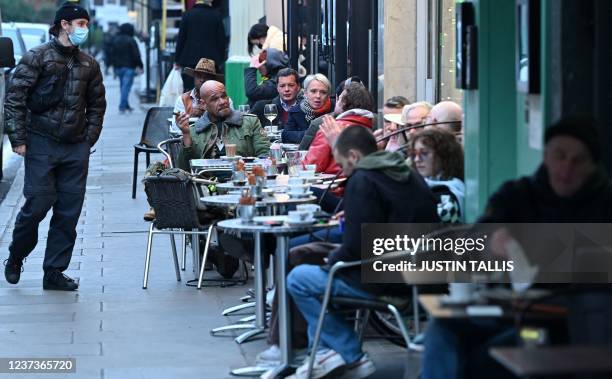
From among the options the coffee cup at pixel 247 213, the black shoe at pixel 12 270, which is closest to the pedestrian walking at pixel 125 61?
the black shoe at pixel 12 270

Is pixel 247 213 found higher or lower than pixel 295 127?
lower

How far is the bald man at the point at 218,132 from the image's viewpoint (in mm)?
10992

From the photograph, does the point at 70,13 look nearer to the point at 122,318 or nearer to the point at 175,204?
the point at 175,204

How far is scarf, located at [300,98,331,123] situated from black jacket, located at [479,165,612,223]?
21.0 feet

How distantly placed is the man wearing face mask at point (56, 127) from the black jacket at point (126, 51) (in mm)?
22952

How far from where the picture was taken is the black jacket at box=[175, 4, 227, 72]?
18953mm

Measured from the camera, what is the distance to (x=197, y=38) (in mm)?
19000

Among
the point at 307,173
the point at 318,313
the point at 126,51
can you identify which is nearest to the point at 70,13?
the point at 307,173

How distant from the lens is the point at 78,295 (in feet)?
32.7

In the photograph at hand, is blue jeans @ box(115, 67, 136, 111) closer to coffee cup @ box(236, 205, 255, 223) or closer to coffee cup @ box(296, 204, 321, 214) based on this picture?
coffee cup @ box(296, 204, 321, 214)

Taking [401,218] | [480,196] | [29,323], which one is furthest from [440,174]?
[29,323]

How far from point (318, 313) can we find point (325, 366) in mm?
261

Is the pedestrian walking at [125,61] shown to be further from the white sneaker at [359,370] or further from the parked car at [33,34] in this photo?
the white sneaker at [359,370]

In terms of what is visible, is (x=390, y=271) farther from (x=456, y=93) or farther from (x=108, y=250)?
(x=108, y=250)
